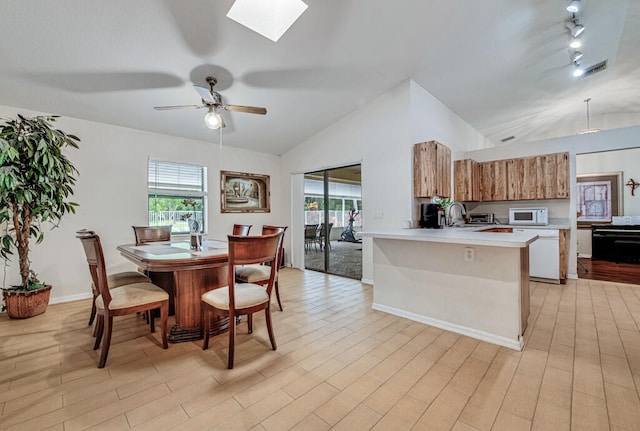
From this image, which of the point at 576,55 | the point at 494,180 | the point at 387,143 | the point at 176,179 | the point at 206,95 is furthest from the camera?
the point at 494,180

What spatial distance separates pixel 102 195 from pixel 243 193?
2.19 meters

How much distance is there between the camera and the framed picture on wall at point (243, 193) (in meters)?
5.06

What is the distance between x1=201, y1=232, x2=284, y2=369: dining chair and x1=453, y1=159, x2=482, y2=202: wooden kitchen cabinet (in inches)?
154

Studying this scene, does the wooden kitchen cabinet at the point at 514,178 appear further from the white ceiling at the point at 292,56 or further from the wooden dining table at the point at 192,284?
the wooden dining table at the point at 192,284

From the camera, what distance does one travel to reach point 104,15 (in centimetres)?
Answer: 221

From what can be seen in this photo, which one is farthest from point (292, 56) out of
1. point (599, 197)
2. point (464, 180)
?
point (599, 197)

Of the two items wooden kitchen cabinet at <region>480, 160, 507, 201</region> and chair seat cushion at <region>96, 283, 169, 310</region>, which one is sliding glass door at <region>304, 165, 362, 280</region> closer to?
wooden kitchen cabinet at <region>480, 160, 507, 201</region>

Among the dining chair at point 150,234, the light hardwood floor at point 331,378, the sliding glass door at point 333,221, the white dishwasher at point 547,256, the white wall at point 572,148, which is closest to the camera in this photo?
the light hardwood floor at point 331,378

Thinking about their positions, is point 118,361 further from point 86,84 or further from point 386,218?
point 386,218

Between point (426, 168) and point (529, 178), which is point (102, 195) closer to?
point (426, 168)

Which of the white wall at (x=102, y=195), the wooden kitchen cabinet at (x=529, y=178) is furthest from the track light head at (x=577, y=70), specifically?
the white wall at (x=102, y=195)

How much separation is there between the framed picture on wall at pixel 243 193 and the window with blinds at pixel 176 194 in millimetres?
353

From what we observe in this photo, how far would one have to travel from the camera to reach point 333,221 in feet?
25.0

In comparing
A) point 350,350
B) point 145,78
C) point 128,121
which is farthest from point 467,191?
point 128,121
